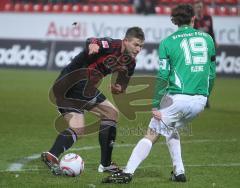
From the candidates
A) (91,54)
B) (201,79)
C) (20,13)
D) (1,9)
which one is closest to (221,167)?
(201,79)

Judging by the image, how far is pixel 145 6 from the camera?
24.4 meters

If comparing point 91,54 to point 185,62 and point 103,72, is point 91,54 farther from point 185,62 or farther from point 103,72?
point 185,62

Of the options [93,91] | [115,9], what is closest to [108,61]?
[93,91]

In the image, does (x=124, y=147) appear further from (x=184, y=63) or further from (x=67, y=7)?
(x=67, y=7)

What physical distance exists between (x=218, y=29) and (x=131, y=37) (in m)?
15.3

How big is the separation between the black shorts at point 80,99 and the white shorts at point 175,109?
1186mm

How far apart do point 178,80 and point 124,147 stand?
3152mm

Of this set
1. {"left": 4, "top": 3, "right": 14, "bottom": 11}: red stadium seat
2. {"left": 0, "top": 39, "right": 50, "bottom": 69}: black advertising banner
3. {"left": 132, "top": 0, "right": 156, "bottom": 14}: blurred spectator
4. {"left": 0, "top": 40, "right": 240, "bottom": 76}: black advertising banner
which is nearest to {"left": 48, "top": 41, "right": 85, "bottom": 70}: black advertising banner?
{"left": 0, "top": 40, "right": 240, "bottom": 76}: black advertising banner

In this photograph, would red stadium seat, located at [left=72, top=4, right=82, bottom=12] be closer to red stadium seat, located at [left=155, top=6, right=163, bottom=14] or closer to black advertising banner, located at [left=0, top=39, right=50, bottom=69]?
black advertising banner, located at [left=0, top=39, right=50, bottom=69]

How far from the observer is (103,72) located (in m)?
9.02

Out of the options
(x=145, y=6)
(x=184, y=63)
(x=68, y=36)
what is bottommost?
(x=68, y=36)

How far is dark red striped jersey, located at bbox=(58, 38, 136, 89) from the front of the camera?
868 cm

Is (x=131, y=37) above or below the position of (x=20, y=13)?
above

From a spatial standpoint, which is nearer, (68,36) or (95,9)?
(68,36)
